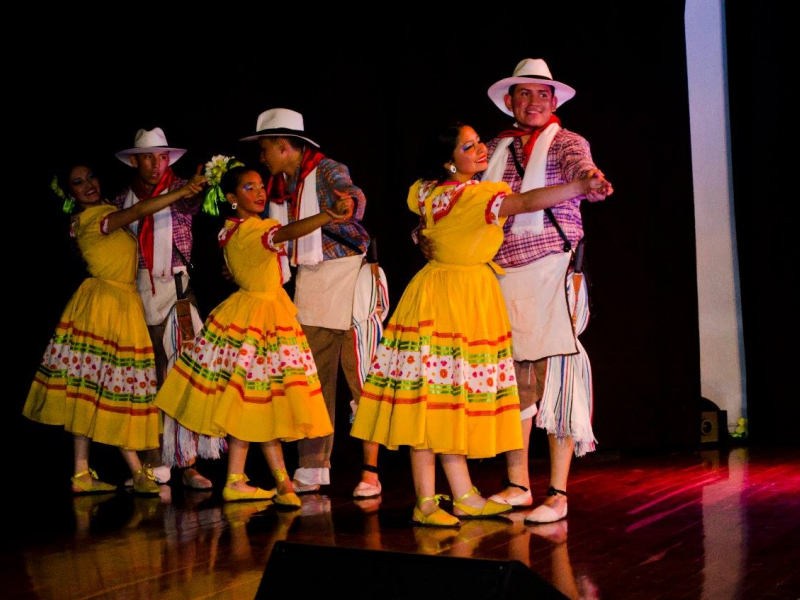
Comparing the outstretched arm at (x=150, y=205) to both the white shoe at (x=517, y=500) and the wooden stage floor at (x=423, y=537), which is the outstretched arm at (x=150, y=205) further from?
the white shoe at (x=517, y=500)

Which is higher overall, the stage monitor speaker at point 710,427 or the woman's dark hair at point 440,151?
the woman's dark hair at point 440,151

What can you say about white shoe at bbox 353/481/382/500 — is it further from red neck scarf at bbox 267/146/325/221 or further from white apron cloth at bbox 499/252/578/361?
red neck scarf at bbox 267/146/325/221

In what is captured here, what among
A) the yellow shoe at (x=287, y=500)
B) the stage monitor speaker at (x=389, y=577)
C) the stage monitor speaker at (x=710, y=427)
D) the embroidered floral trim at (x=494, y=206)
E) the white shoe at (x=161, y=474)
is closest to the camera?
the stage monitor speaker at (x=389, y=577)

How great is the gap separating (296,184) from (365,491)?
128 cm

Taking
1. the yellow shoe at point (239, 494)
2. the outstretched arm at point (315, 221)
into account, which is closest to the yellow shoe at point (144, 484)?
the yellow shoe at point (239, 494)

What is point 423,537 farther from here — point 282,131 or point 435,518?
point 282,131

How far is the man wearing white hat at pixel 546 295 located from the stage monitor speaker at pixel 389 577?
162 cm

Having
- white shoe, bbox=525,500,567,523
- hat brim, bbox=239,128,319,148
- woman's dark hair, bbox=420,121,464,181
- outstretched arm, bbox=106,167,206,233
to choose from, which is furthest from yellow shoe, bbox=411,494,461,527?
hat brim, bbox=239,128,319,148

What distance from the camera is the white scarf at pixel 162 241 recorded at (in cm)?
447

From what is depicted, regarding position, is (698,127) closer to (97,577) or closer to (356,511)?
(356,511)

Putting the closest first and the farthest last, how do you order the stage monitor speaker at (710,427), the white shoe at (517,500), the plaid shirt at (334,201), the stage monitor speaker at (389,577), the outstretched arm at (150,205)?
the stage monitor speaker at (389,577)
the white shoe at (517,500)
the outstretched arm at (150,205)
the plaid shirt at (334,201)
the stage monitor speaker at (710,427)

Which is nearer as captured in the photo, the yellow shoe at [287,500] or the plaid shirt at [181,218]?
the yellow shoe at [287,500]

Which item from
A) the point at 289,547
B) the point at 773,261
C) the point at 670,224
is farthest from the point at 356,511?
the point at 773,261

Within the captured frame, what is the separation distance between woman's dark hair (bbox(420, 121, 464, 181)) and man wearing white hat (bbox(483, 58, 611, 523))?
0.29 m
